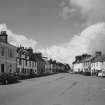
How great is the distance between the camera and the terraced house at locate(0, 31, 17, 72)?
1613 inches

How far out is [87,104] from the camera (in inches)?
446

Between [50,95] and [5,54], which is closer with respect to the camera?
[50,95]

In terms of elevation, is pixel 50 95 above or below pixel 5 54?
below

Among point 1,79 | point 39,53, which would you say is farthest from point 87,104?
point 39,53

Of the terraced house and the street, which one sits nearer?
the street

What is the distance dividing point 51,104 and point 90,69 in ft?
Answer: 310

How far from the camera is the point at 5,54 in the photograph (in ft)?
138

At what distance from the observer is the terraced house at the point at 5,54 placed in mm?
40969

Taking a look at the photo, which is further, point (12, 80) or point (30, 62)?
point (30, 62)

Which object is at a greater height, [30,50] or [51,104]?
[30,50]

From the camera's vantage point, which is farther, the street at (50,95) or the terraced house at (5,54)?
the terraced house at (5,54)

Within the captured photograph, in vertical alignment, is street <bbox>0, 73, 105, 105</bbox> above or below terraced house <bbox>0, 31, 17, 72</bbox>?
below

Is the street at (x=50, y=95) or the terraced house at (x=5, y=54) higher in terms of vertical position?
the terraced house at (x=5, y=54)

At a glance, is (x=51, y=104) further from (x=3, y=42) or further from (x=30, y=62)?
(x=30, y=62)
